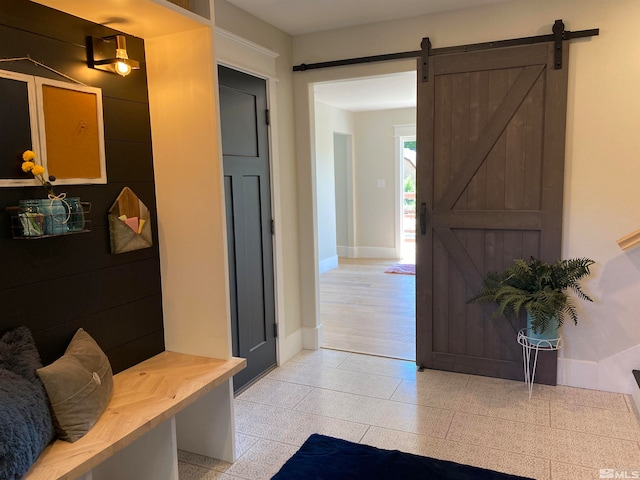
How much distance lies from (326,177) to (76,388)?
19.3ft

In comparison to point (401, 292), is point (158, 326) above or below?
above

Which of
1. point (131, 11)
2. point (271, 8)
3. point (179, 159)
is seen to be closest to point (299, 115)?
point (271, 8)

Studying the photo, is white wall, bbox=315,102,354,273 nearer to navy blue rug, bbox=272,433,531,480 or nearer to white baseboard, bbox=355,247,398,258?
white baseboard, bbox=355,247,398,258

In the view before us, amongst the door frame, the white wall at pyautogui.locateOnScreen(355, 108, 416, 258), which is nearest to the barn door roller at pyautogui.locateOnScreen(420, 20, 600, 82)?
the door frame

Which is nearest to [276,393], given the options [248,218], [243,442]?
[243,442]

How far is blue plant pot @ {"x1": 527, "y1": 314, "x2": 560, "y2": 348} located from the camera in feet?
9.65

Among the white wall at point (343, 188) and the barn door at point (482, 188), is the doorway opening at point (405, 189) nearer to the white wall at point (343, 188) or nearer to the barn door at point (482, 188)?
the white wall at point (343, 188)

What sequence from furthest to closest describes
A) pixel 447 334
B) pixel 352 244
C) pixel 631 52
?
pixel 352 244, pixel 447 334, pixel 631 52

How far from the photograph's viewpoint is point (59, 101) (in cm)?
194

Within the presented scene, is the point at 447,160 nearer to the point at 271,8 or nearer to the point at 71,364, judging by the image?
the point at 271,8

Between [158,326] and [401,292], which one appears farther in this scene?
[401,292]

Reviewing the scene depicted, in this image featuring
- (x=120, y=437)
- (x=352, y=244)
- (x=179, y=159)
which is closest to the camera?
(x=120, y=437)

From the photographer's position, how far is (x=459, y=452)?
2488 mm

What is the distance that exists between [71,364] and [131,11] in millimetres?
1423
